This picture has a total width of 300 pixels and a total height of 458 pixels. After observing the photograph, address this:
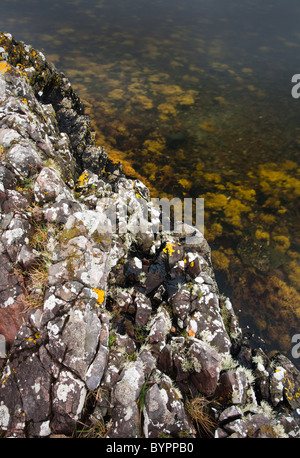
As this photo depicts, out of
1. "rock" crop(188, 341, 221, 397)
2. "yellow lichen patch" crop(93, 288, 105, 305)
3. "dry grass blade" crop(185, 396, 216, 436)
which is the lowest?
"dry grass blade" crop(185, 396, 216, 436)

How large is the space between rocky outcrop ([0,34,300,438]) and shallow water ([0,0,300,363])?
5.41 meters

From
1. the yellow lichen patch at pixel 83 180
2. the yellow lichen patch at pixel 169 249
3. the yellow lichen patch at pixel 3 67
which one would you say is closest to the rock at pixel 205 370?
the yellow lichen patch at pixel 169 249

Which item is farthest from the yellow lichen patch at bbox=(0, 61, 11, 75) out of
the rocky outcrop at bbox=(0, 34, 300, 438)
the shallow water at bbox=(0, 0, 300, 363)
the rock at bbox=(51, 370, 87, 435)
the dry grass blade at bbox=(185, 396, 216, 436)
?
the dry grass blade at bbox=(185, 396, 216, 436)

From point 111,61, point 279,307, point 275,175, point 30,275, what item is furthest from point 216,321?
point 111,61

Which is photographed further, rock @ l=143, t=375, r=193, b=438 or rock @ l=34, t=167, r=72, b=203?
rock @ l=34, t=167, r=72, b=203

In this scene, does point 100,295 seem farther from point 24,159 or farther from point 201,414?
point 24,159

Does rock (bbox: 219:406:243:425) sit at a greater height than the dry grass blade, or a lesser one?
greater

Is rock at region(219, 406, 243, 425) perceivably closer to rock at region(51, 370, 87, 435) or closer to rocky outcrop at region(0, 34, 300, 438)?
rocky outcrop at region(0, 34, 300, 438)

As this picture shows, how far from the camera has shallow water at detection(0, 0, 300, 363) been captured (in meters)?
13.1

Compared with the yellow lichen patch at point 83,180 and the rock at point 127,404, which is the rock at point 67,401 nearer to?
the rock at point 127,404

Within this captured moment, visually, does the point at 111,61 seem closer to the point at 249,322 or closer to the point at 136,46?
the point at 136,46

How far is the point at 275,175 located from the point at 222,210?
21.0ft

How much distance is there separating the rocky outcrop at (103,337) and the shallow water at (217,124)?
5.41m

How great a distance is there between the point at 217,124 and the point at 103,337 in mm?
25236
